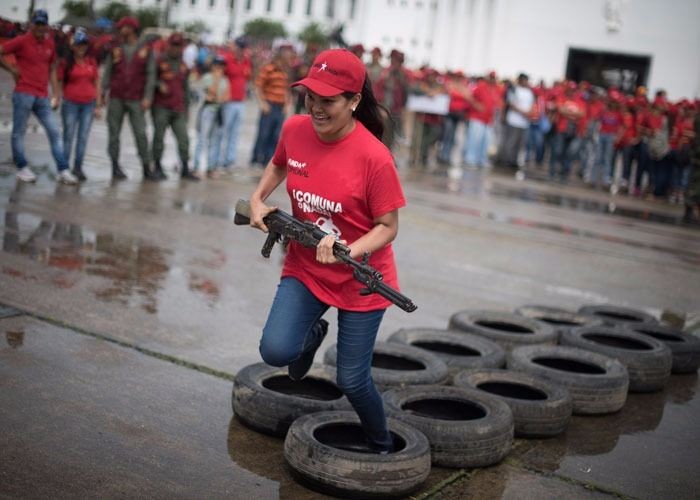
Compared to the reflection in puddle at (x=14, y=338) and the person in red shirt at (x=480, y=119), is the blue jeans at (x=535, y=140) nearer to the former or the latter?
the person in red shirt at (x=480, y=119)

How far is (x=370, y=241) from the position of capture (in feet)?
13.6

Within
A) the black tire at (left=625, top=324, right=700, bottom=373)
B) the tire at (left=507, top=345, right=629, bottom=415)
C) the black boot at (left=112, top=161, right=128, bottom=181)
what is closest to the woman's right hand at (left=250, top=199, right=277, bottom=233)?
the tire at (left=507, top=345, right=629, bottom=415)

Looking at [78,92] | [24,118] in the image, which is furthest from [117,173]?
[24,118]

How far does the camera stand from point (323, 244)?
4.01 metres

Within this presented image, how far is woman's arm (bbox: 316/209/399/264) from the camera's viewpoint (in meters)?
4.00

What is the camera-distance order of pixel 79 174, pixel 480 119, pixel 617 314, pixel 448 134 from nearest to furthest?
1. pixel 617 314
2. pixel 79 174
3. pixel 480 119
4. pixel 448 134

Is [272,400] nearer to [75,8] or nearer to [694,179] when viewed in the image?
[694,179]

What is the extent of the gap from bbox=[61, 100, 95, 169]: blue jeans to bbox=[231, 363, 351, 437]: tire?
806 cm

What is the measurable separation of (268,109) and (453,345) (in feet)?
36.4

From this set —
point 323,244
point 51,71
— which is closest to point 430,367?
point 323,244

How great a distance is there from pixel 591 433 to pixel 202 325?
2.79m

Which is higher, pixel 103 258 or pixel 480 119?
pixel 480 119

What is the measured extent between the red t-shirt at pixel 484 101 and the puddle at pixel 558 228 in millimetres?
7696

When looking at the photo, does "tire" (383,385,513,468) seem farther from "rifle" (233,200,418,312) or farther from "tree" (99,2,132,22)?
"tree" (99,2,132,22)
